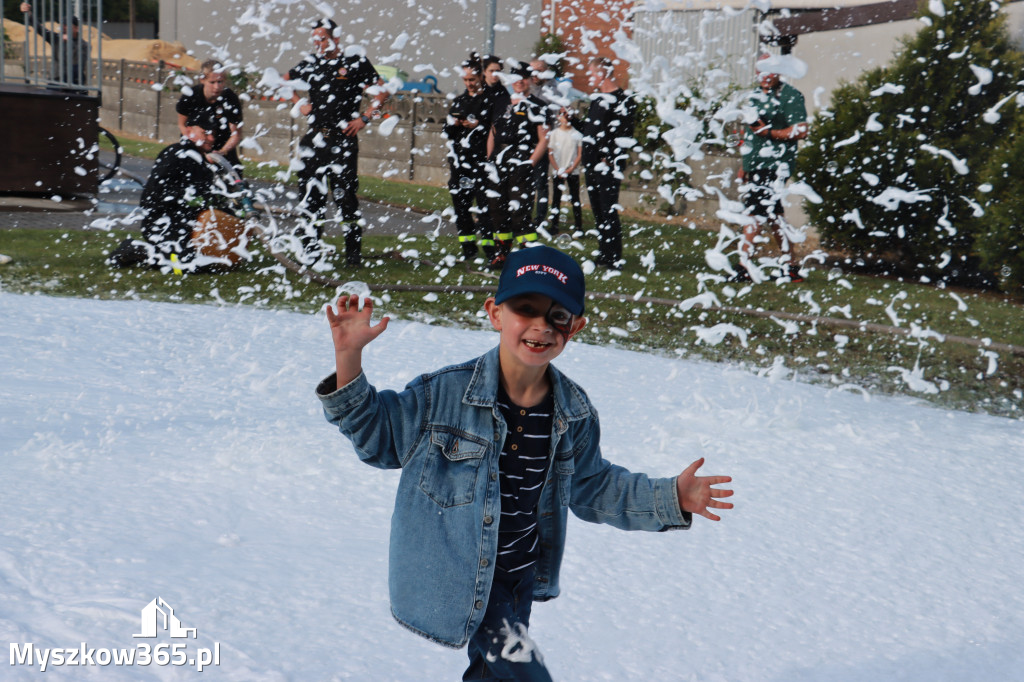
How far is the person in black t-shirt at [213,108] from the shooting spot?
8492 millimetres

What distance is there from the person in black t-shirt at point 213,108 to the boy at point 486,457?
268 inches

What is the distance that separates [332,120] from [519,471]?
652 cm

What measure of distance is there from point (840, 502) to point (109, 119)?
22892mm

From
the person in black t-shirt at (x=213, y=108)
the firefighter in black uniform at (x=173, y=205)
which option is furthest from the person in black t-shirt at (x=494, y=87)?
the firefighter in black uniform at (x=173, y=205)

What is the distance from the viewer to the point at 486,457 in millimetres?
2098

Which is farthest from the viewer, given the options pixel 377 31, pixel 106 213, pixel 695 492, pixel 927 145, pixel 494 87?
pixel 377 31

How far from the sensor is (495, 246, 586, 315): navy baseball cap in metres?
2.06

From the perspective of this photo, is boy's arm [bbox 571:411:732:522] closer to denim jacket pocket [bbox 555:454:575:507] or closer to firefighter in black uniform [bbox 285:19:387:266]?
denim jacket pocket [bbox 555:454:575:507]

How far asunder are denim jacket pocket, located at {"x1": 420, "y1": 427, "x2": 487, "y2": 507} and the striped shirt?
0.23ft

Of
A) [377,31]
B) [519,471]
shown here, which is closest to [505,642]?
[519,471]

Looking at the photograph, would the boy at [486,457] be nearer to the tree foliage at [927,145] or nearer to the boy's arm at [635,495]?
the boy's arm at [635,495]

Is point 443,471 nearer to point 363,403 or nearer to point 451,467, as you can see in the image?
point 451,467

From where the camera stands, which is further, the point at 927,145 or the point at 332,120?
the point at 927,145

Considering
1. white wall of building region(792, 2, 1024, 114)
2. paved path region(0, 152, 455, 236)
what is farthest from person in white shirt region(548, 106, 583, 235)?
white wall of building region(792, 2, 1024, 114)
